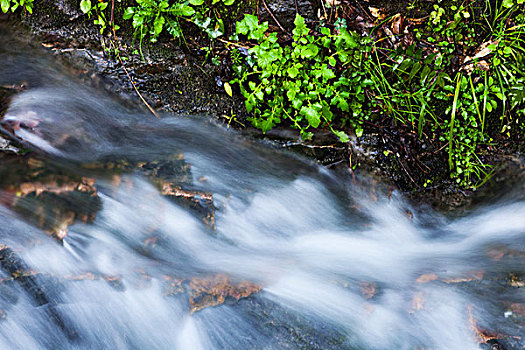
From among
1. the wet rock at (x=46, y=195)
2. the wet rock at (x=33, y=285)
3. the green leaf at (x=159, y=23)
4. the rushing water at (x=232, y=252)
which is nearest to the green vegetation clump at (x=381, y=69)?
the green leaf at (x=159, y=23)

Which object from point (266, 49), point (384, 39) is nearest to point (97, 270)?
point (266, 49)

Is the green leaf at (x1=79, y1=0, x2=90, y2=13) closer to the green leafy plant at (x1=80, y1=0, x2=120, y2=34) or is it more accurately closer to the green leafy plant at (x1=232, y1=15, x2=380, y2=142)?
the green leafy plant at (x1=80, y1=0, x2=120, y2=34)

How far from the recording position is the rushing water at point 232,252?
2.73m

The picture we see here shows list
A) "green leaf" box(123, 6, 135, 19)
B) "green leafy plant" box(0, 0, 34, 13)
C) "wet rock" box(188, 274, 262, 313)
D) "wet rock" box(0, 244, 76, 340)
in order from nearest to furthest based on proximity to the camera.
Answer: "wet rock" box(0, 244, 76, 340) < "wet rock" box(188, 274, 262, 313) < "green leaf" box(123, 6, 135, 19) < "green leafy plant" box(0, 0, 34, 13)

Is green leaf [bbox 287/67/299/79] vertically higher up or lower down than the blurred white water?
higher up

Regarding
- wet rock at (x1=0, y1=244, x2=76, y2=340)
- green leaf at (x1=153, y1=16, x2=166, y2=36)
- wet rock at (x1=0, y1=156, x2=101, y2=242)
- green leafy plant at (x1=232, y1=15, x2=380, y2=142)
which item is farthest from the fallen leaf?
wet rock at (x1=0, y1=244, x2=76, y2=340)

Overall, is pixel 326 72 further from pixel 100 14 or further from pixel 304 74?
pixel 100 14

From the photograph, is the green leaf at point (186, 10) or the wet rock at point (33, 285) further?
the green leaf at point (186, 10)

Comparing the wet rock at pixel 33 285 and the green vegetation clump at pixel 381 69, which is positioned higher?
the green vegetation clump at pixel 381 69

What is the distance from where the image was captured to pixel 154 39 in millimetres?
3023

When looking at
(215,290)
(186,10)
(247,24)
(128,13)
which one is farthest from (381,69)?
(215,290)

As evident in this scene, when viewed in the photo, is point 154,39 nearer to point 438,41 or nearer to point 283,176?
point 283,176

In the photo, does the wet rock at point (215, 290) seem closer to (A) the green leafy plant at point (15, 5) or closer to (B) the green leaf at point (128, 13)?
(B) the green leaf at point (128, 13)

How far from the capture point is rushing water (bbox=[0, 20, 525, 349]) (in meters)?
2.73
